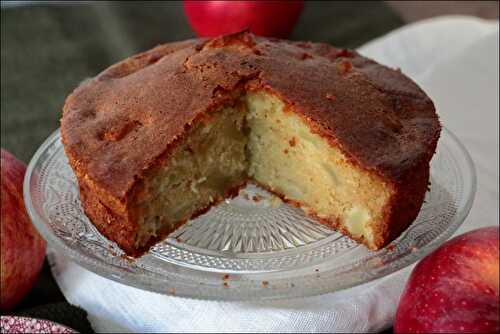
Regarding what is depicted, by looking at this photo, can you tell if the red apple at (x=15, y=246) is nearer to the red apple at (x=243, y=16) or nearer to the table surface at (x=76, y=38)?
the table surface at (x=76, y=38)

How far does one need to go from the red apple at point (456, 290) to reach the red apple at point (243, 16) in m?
1.55

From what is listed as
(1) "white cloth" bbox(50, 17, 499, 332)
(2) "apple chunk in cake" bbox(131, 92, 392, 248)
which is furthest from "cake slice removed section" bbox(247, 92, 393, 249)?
(1) "white cloth" bbox(50, 17, 499, 332)

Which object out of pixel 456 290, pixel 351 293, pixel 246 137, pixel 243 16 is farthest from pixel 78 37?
pixel 456 290

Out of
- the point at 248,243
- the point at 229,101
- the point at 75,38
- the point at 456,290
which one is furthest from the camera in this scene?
the point at 75,38

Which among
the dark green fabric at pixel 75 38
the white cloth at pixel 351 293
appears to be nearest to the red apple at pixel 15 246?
the white cloth at pixel 351 293

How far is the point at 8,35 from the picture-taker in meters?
3.07

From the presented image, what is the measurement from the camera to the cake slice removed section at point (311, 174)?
5.85 ft

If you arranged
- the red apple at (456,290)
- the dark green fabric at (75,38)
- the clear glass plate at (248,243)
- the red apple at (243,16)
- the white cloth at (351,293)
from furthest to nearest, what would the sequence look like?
the red apple at (243,16) → the dark green fabric at (75,38) → the white cloth at (351,293) → the clear glass plate at (248,243) → the red apple at (456,290)

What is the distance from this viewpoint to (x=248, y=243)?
5.93 ft

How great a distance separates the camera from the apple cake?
1740 mm

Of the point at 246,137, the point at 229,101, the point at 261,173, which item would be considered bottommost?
the point at 261,173

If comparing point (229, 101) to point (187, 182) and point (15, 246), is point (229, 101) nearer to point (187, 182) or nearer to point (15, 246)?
point (187, 182)

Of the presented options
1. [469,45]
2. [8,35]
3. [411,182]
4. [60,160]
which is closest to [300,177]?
[411,182]

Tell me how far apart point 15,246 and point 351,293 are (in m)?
0.89
